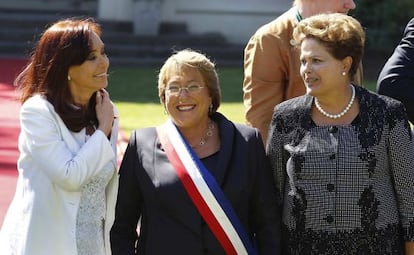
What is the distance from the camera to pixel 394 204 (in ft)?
14.8

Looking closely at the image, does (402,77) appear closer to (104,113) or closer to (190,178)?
(190,178)

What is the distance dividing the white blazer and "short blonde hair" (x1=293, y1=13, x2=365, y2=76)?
1.06 meters

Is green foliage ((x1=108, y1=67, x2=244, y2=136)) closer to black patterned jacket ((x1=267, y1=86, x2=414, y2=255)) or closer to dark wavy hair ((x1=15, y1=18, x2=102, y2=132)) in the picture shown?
dark wavy hair ((x1=15, y1=18, x2=102, y2=132))

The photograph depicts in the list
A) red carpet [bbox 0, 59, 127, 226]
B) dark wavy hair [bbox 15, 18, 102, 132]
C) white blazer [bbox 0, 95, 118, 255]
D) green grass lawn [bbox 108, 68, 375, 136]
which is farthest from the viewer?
green grass lawn [bbox 108, 68, 375, 136]

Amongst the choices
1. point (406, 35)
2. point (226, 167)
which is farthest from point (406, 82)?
point (226, 167)

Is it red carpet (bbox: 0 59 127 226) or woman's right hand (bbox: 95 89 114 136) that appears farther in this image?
red carpet (bbox: 0 59 127 226)

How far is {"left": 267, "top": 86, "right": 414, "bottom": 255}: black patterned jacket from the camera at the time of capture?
4.45m

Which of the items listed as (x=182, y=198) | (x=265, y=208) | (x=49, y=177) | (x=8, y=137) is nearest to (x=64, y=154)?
(x=49, y=177)

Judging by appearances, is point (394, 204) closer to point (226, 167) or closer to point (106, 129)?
point (226, 167)

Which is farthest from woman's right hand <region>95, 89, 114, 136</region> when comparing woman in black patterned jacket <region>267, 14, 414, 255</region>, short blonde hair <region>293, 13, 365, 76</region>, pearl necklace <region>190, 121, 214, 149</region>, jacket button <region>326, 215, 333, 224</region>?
jacket button <region>326, 215, 333, 224</region>

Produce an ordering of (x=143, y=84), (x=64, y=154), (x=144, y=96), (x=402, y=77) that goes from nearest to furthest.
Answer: (x=64, y=154) → (x=402, y=77) → (x=144, y=96) → (x=143, y=84)

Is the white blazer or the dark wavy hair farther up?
the dark wavy hair

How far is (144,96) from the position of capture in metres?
15.4

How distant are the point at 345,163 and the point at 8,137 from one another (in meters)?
8.20
